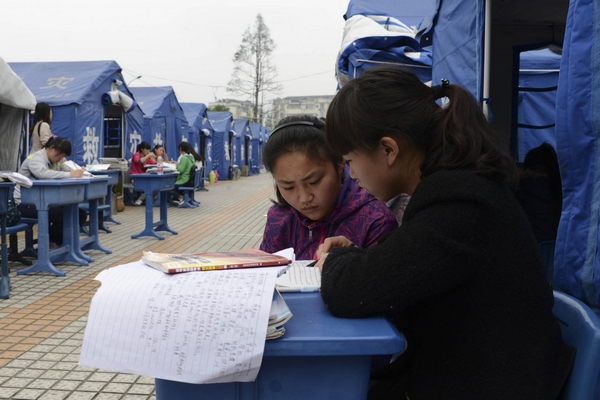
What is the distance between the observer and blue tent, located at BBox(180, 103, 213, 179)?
67.4 feet

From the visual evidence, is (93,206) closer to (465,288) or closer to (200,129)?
(465,288)

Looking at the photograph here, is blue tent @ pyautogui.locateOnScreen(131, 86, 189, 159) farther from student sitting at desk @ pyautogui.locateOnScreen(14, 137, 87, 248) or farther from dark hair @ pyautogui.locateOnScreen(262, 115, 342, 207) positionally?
dark hair @ pyautogui.locateOnScreen(262, 115, 342, 207)

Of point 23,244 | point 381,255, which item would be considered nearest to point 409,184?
point 381,255

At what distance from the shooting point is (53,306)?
5.04 metres

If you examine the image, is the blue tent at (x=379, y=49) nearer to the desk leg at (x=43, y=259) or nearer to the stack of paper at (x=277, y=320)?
the desk leg at (x=43, y=259)

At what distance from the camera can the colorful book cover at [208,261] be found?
1.15m

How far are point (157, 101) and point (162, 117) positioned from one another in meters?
0.48

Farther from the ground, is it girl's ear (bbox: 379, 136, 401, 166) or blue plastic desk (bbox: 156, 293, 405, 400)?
girl's ear (bbox: 379, 136, 401, 166)

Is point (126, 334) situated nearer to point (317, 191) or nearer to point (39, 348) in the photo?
point (317, 191)

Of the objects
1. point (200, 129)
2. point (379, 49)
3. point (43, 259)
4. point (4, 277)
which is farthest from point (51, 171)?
point (200, 129)

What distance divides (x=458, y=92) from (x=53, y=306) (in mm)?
4583

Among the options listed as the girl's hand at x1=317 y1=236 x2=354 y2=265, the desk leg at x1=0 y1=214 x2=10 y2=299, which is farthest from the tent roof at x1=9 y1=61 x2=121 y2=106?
the girl's hand at x1=317 y1=236 x2=354 y2=265

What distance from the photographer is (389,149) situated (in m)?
1.38

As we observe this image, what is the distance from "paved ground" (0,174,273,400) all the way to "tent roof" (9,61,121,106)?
3.47m
